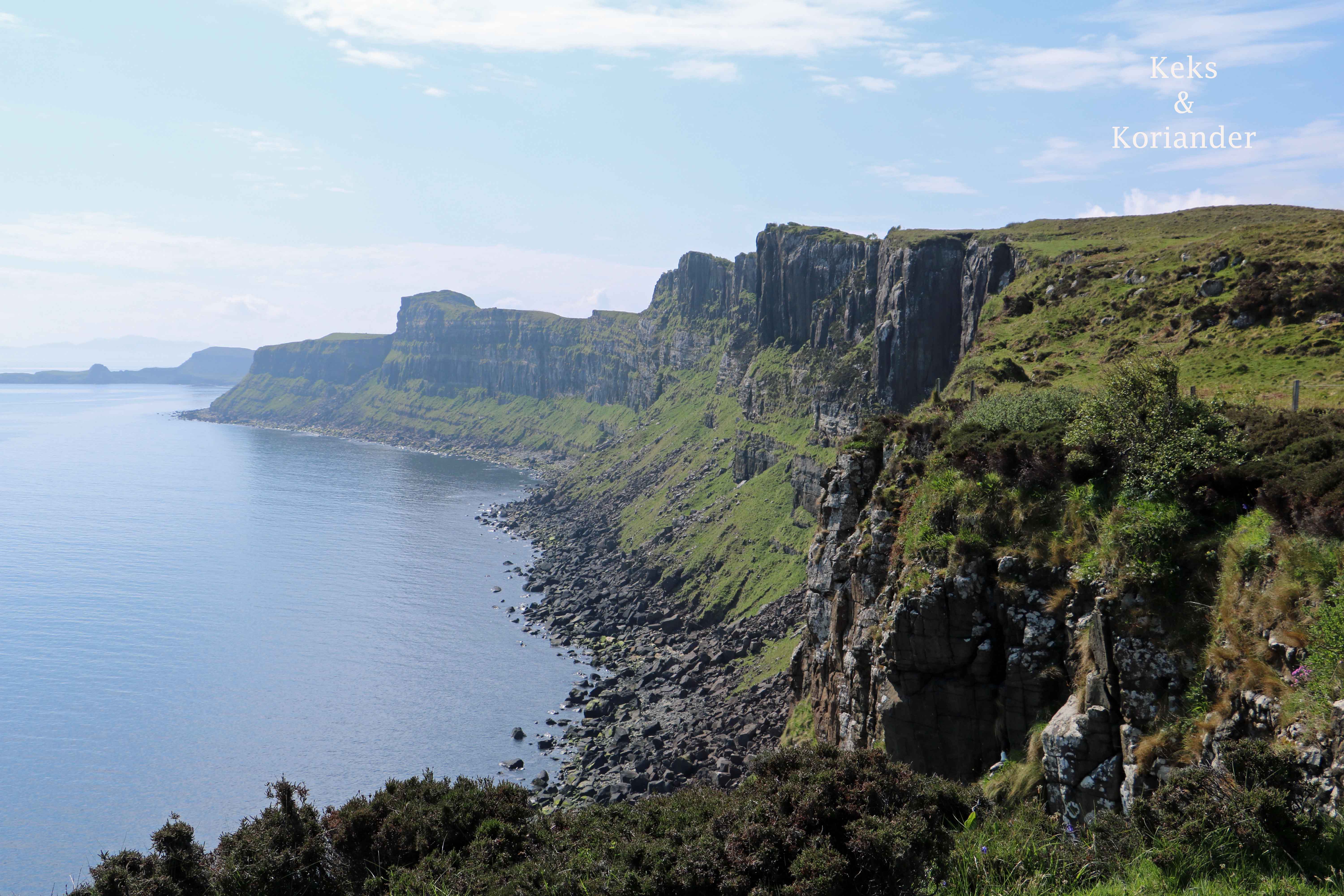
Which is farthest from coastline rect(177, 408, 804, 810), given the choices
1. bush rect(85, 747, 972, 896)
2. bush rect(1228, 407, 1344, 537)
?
bush rect(1228, 407, 1344, 537)

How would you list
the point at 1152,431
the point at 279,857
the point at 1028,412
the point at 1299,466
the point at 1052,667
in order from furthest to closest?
1. the point at 1028,412
2. the point at 1152,431
3. the point at 1052,667
4. the point at 1299,466
5. the point at 279,857

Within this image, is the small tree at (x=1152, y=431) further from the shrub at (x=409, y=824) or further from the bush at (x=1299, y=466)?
the shrub at (x=409, y=824)

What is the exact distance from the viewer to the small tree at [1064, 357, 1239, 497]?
24609 millimetres

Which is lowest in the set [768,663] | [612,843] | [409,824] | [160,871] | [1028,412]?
[768,663]

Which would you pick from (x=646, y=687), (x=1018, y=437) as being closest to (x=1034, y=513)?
(x=1018, y=437)

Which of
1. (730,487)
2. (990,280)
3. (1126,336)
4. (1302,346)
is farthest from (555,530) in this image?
(1302,346)

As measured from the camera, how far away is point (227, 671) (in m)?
88.2

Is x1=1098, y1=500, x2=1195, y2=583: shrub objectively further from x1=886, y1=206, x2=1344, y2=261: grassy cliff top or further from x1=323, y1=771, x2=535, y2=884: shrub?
x1=886, y1=206, x2=1344, y2=261: grassy cliff top

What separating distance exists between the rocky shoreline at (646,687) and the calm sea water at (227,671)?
4.59m

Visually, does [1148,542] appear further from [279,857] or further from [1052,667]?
[279,857]

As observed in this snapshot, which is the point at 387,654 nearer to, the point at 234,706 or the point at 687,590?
the point at 234,706

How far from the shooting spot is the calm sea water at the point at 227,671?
63.1 metres

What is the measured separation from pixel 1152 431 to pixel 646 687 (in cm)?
6731

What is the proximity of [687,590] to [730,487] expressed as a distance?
104 feet
